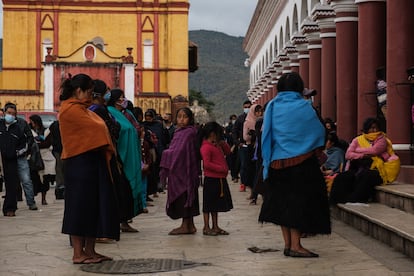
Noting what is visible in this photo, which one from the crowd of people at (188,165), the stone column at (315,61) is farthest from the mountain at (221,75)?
the crowd of people at (188,165)

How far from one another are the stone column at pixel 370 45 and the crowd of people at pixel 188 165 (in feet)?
6.61

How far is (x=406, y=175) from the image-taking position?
12.8 meters

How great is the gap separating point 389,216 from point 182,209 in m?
2.34

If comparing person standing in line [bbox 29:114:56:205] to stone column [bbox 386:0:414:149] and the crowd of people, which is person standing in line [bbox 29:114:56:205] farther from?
stone column [bbox 386:0:414:149]

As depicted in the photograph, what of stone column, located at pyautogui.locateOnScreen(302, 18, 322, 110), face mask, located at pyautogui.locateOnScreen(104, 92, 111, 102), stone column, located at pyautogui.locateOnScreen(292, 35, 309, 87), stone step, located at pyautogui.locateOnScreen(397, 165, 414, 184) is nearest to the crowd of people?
face mask, located at pyautogui.locateOnScreen(104, 92, 111, 102)

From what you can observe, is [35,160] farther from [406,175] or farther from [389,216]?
[389,216]

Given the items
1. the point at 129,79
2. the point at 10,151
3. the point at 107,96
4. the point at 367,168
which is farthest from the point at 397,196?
the point at 129,79

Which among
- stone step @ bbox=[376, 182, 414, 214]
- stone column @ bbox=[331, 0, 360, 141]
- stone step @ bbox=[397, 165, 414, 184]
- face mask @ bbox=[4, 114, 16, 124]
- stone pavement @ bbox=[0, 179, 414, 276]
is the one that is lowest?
stone pavement @ bbox=[0, 179, 414, 276]

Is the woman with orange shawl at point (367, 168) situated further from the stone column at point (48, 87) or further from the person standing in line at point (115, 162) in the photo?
the stone column at point (48, 87)

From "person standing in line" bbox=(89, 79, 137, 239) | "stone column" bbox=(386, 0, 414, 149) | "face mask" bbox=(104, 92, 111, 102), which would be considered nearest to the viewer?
"person standing in line" bbox=(89, 79, 137, 239)

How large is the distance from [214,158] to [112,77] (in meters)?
42.7

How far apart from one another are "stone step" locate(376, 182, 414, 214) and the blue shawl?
209 cm

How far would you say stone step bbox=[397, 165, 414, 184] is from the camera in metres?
12.5

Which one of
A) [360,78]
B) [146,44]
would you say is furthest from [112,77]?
[360,78]
